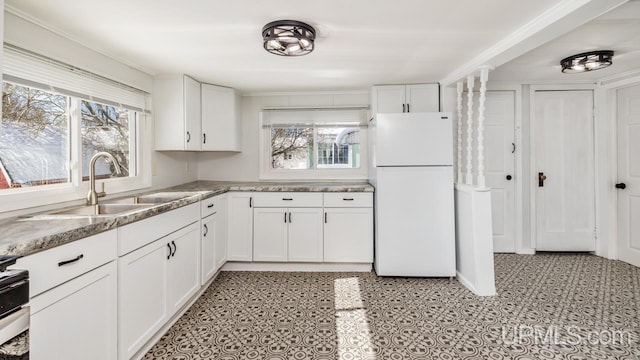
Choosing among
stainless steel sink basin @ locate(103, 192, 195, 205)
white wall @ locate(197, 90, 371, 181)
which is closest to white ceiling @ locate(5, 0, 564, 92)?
white wall @ locate(197, 90, 371, 181)

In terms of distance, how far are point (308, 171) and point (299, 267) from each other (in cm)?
121

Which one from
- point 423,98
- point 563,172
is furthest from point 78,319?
point 563,172

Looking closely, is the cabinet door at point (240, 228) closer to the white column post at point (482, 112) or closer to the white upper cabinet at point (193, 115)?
the white upper cabinet at point (193, 115)

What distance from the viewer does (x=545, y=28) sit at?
1728mm

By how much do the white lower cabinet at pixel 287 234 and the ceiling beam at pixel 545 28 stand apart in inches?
80.9

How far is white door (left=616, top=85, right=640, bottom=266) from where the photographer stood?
3.14 metres

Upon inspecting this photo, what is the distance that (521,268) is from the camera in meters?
3.10

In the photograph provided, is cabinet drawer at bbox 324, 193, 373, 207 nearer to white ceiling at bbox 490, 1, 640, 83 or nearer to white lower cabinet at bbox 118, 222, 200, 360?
white lower cabinet at bbox 118, 222, 200, 360

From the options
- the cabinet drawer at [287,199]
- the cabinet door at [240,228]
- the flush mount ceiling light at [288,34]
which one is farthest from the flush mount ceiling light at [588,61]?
the cabinet door at [240,228]

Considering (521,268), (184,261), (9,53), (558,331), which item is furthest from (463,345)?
(9,53)

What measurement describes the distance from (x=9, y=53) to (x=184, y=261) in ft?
5.25

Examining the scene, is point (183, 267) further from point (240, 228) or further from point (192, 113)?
point (192, 113)

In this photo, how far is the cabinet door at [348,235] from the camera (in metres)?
3.07

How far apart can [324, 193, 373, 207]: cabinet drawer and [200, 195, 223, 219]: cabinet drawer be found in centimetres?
110
